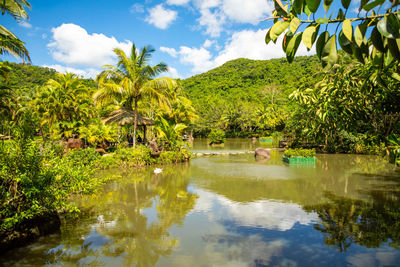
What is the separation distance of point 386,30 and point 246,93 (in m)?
61.2

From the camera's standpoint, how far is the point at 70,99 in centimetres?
1708

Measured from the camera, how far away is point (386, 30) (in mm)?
1274

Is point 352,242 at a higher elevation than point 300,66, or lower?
lower

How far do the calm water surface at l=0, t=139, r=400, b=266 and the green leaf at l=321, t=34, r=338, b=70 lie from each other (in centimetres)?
412

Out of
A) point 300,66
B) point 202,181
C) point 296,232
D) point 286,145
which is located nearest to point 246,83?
point 300,66

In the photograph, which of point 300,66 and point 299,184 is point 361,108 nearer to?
point 299,184

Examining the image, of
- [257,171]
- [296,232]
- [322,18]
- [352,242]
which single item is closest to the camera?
[322,18]

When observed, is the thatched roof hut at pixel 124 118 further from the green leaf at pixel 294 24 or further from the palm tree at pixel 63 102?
the green leaf at pixel 294 24

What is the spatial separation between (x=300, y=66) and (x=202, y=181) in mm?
66955

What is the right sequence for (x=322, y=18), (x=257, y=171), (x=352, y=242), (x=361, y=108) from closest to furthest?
(x=322, y=18) → (x=361, y=108) → (x=352, y=242) → (x=257, y=171)

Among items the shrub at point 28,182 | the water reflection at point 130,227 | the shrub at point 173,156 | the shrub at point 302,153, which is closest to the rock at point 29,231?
the shrub at point 28,182

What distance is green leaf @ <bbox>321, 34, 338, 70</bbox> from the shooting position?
4.40ft

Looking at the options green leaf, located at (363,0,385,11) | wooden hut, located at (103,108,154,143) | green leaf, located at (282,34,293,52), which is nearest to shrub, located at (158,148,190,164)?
wooden hut, located at (103,108,154,143)

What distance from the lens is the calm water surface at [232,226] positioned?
187 inches
